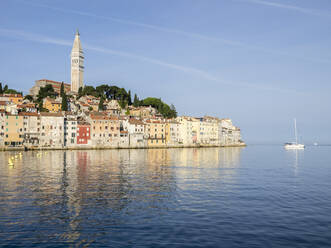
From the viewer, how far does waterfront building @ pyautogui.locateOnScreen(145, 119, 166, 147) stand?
11850 cm

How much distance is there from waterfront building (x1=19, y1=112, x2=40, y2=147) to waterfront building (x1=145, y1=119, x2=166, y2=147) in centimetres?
3955

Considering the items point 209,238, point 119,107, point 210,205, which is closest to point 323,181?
point 210,205

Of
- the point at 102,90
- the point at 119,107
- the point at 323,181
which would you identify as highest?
the point at 102,90

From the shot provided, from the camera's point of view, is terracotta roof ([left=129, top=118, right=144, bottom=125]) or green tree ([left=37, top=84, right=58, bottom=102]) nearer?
terracotta roof ([left=129, top=118, right=144, bottom=125])

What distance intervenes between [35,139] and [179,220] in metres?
90.1

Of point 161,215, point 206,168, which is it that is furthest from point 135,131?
point 161,215

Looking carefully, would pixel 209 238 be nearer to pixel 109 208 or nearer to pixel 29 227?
pixel 109 208

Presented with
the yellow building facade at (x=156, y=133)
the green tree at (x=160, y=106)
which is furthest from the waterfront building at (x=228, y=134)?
the yellow building facade at (x=156, y=133)

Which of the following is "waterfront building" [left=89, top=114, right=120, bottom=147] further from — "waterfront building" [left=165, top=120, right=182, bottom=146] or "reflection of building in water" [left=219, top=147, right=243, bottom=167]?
"reflection of building in water" [left=219, top=147, right=243, bottom=167]

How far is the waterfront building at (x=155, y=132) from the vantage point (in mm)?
118500

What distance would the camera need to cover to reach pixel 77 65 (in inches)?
6969

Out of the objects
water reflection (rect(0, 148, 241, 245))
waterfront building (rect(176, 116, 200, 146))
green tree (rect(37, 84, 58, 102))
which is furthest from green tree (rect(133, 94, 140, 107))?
water reflection (rect(0, 148, 241, 245))

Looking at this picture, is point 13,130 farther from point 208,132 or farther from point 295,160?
point 208,132

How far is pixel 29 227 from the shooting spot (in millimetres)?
15047
